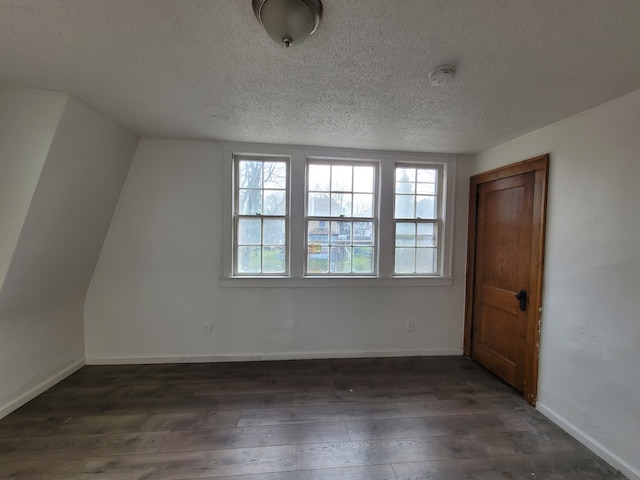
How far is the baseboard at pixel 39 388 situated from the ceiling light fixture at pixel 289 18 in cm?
310

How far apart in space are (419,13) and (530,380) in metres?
2.76

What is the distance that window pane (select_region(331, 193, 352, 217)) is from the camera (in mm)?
2975

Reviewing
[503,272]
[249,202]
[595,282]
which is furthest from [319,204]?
[595,282]

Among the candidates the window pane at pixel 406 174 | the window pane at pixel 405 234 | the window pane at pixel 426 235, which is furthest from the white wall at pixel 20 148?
the window pane at pixel 426 235

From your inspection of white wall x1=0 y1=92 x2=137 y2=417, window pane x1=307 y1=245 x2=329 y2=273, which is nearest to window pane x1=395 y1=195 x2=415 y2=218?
window pane x1=307 y1=245 x2=329 y2=273

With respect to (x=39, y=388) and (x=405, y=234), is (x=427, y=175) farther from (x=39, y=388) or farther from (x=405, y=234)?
(x=39, y=388)

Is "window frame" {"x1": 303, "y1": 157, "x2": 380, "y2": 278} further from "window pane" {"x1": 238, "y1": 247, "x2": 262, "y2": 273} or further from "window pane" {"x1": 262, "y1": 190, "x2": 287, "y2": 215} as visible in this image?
"window pane" {"x1": 238, "y1": 247, "x2": 262, "y2": 273}

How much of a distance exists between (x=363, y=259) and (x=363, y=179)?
3.01 ft

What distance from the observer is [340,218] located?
2.96m

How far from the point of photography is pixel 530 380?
2.22 m

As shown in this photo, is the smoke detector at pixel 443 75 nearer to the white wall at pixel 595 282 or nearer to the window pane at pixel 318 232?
the white wall at pixel 595 282

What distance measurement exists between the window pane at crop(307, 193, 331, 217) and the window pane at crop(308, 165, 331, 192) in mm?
68

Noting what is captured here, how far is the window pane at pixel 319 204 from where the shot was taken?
2.94 m

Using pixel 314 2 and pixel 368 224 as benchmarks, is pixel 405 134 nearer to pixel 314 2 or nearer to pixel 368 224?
pixel 368 224
